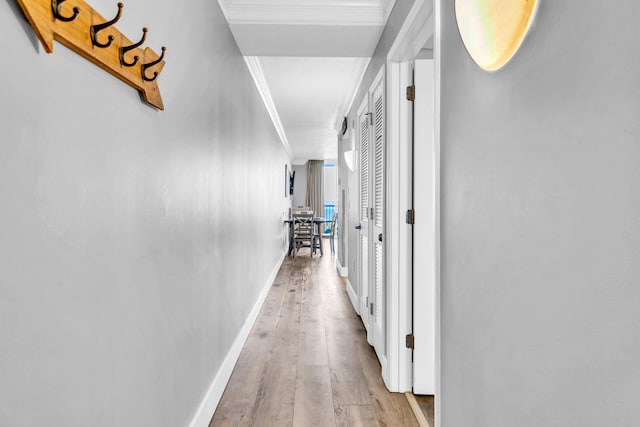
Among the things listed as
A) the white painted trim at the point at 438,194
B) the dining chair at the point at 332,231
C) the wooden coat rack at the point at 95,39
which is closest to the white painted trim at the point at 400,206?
the white painted trim at the point at 438,194

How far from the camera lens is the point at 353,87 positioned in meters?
4.12

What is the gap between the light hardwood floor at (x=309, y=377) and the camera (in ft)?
6.75

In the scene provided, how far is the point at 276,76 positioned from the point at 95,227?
3.35m

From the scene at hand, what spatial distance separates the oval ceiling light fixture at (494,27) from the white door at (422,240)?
1139 millimetres

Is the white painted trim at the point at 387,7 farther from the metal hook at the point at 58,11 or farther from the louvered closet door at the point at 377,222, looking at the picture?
the metal hook at the point at 58,11

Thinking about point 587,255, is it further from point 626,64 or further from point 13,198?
point 13,198

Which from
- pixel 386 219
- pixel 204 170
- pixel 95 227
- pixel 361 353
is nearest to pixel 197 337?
pixel 204 170

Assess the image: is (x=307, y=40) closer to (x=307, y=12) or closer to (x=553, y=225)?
(x=307, y=12)

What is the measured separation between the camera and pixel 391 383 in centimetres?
230

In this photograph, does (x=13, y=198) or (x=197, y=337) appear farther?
(x=197, y=337)

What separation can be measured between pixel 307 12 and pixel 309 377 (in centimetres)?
231

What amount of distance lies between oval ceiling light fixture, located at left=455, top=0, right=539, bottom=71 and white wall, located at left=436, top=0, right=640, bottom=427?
0.03m

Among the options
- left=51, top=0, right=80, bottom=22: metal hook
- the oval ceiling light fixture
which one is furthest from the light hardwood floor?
left=51, top=0, right=80, bottom=22: metal hook

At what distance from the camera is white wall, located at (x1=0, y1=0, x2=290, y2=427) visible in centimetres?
72
